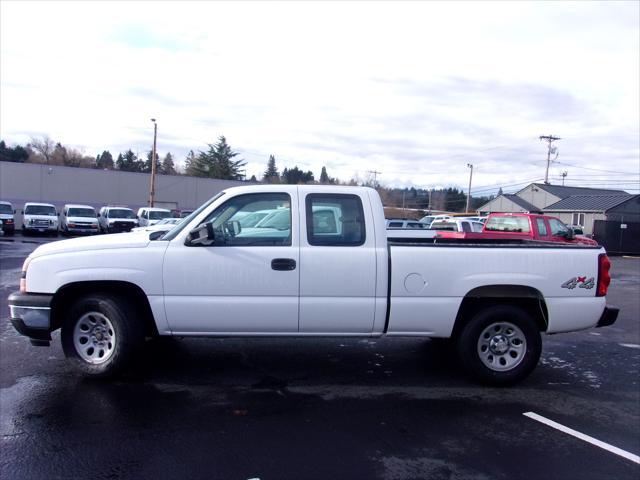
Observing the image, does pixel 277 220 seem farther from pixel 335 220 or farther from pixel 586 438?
pixel 586 438

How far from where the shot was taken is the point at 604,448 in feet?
14.0

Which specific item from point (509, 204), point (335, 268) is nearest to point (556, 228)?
point (335, 268)

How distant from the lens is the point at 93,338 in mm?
5363

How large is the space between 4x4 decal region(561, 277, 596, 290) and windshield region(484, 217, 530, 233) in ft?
37.7

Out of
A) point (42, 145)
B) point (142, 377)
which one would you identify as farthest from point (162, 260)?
point (42, 145)

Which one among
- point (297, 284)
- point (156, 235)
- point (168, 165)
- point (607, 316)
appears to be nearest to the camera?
point (297, 284)

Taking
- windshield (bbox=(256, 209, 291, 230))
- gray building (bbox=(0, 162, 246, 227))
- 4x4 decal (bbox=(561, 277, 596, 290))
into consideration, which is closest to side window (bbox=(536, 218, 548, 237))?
4x4 decal (bbox=(561, 277, 596, 290))

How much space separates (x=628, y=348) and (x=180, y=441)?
647 centimetres

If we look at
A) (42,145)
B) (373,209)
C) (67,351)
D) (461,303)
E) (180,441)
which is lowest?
(180,441)

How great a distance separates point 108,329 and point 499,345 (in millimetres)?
4073

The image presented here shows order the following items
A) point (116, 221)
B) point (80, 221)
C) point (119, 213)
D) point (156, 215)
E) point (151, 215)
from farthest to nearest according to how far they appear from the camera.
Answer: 1. point (119, 213)
2. point (156, 215)
3. point (151, 215)
4. point (116, 221)
5. point (80, 221)

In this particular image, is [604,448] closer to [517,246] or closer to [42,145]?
[517,246]

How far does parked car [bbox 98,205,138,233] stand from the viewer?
29.2 meters

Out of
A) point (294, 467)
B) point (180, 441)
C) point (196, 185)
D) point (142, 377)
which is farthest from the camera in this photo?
point (196, 185)
